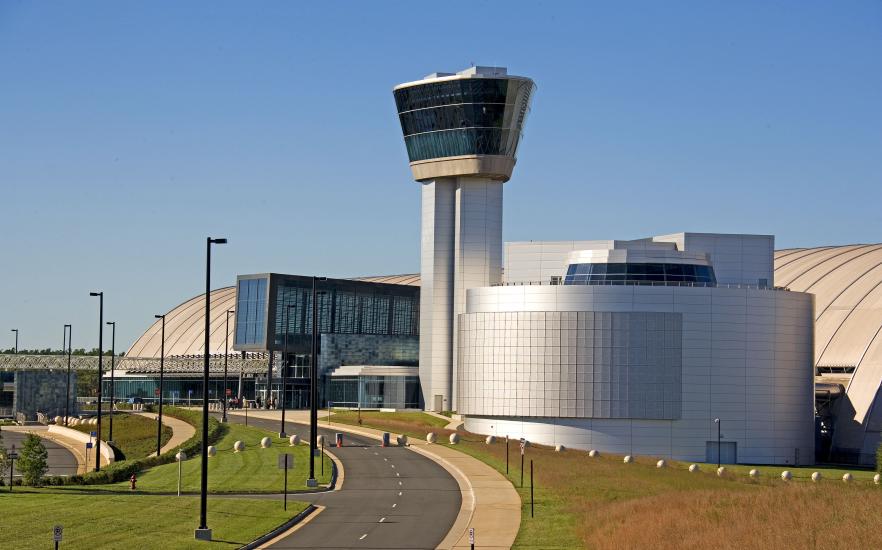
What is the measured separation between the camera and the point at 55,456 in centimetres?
11069

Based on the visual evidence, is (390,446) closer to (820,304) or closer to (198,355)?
(820,304)

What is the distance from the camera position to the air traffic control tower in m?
138

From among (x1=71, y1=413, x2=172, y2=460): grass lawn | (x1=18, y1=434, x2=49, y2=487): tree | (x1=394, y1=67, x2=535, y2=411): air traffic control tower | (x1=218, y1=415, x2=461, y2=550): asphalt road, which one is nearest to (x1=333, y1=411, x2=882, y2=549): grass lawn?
(x1=218, y1=415, x2=461, y2=550): asphalt road

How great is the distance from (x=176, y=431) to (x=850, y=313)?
2580 inches

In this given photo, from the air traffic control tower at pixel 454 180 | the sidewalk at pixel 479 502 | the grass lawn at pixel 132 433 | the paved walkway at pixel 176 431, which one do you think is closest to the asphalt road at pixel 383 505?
the sidewalk at pixel 479 502

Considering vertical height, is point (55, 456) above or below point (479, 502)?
below

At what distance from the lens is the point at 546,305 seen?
119 metres

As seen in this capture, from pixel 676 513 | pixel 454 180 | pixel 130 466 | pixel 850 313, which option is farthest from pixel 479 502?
pixel 454 180

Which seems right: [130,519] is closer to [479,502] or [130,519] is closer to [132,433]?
[479,502]

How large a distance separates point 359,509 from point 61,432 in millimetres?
79320

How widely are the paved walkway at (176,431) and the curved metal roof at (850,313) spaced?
5850cm

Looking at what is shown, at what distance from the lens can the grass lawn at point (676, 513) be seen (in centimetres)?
4684

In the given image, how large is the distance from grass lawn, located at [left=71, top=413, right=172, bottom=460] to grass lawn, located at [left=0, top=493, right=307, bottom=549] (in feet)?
144

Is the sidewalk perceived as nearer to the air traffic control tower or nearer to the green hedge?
the green hedge
